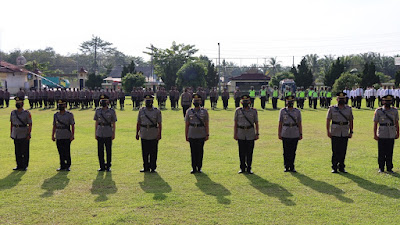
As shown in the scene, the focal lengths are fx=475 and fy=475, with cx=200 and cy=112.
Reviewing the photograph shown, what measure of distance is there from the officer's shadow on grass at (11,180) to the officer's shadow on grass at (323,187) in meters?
5.64

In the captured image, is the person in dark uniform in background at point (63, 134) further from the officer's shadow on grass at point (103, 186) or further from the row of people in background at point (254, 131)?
the officer's shadow on grass at point (103, 186)

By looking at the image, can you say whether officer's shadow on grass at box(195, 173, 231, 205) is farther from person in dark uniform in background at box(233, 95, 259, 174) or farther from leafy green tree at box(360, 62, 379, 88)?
leafy green tree at box(360, 62, 379, 88)

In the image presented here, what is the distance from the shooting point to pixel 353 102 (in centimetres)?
3591

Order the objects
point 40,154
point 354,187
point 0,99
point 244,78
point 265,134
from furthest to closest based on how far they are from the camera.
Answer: point 244,78 → point 0,99 → point 265,134 → point 40,154 → point 354,187

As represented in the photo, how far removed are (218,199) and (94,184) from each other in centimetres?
265

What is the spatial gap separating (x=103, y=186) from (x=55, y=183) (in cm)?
105

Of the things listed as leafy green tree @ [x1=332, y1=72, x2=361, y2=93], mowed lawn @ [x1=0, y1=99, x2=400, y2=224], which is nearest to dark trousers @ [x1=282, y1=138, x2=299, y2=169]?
mowed lawn @ [x1=0, y1=99, x2=400, y2=224]

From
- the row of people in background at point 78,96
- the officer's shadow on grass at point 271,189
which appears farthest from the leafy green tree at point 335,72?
the officer's shadow on grass at point 271,189

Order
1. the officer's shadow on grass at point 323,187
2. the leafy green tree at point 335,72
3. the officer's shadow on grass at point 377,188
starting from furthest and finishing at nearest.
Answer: the leafy green tree at point 335,72
the officer's shadow on grass at point 377,188
the officer's shadow on grass at point 323,187

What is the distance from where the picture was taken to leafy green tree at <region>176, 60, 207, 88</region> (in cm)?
6725

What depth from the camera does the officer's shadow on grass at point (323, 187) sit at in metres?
8.05

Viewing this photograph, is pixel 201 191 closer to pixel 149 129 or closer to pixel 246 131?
pixel 246 131

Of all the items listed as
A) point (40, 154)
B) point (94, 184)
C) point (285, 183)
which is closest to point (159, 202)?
point (94, 184)

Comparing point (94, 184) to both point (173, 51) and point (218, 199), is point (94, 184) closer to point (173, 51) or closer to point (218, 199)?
point (218, 199)
